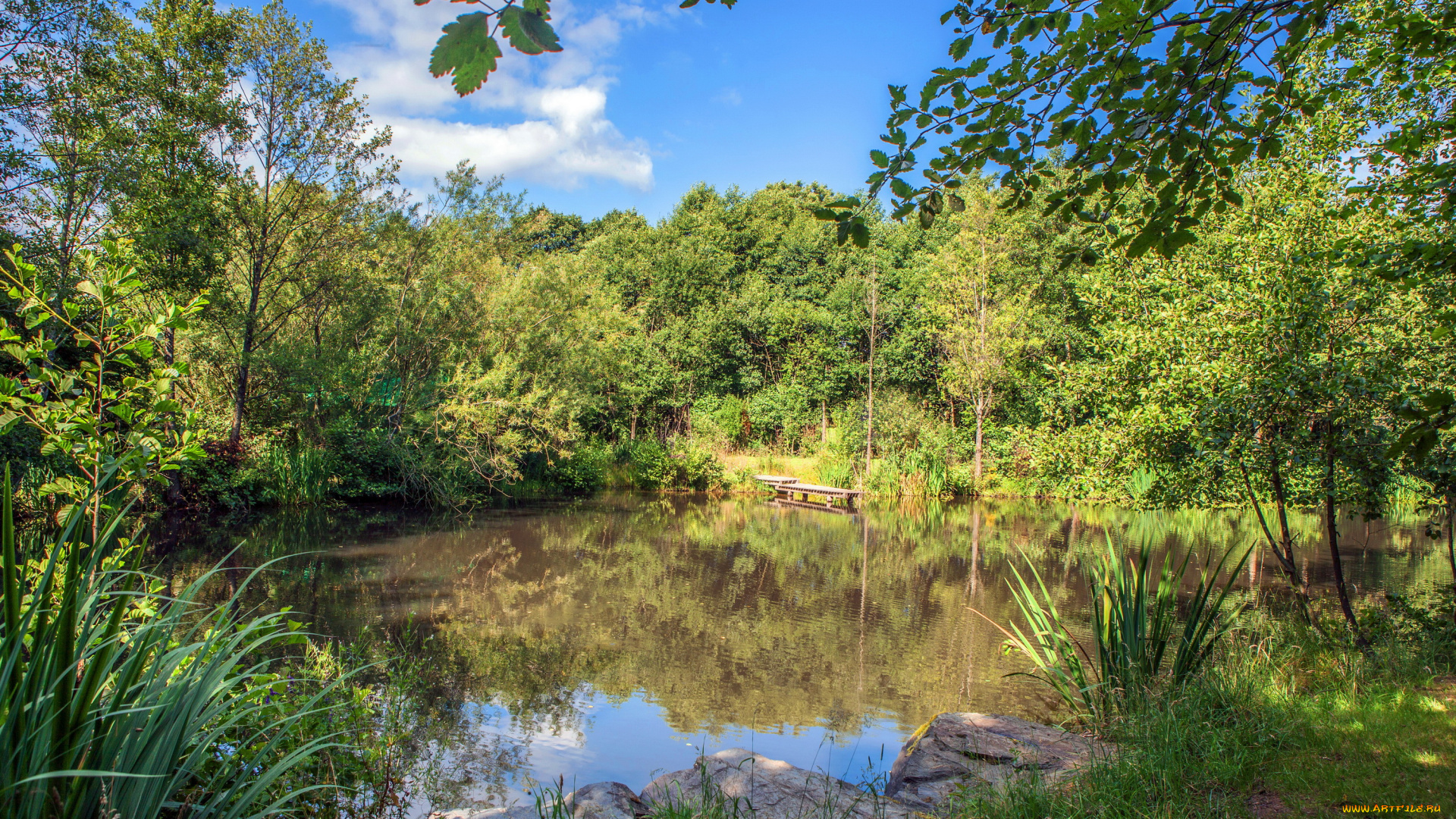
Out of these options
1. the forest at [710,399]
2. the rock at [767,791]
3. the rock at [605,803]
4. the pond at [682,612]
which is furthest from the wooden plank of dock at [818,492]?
the rock at [605,803]

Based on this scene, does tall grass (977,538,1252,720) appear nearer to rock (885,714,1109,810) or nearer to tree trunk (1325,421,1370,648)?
rock (885,714,1109,810)

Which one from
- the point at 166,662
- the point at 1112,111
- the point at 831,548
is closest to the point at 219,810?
the point at 166,662

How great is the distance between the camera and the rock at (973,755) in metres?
3.78

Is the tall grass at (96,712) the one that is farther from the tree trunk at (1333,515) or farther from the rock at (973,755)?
the tree trunk at (1333,515)

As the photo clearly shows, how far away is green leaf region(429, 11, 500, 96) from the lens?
1.48m

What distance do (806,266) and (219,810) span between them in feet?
97.2

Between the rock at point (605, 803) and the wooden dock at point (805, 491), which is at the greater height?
the wooden dock at point (805, 491)

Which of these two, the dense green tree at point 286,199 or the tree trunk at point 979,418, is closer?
the dense green tree at point 286,199

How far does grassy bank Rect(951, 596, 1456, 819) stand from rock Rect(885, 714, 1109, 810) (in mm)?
252

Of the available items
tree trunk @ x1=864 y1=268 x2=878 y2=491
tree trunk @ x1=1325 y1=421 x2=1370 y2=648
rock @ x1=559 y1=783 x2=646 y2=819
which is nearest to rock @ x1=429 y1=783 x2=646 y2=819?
rock @ x1=559 y1=783 x2=646 y2=819

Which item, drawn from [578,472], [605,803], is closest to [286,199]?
[578,472]

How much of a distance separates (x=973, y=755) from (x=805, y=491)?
666 inches

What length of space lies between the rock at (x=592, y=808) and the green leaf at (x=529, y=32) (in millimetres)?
2633

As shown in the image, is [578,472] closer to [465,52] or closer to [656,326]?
[656,326]
